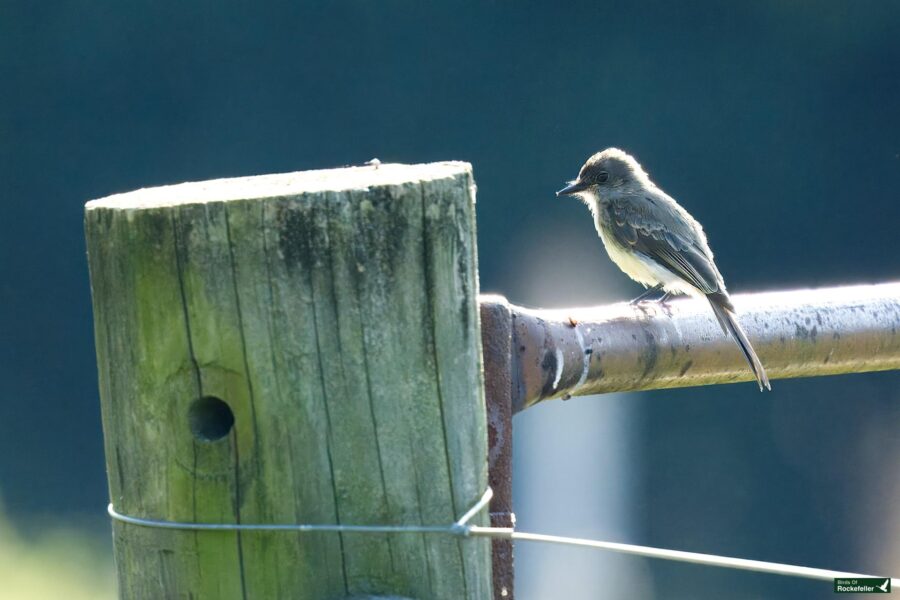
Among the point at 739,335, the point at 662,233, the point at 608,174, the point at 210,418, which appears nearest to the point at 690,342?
the point at 739,335

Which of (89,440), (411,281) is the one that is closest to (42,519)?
(89,440)

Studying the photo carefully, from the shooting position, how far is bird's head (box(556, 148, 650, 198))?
695 centimetres

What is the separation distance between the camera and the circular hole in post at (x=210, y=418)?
2.04 metres

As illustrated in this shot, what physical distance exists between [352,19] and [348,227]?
8.36 meters

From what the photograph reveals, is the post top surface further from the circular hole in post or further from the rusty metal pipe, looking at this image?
the rusty metal pipe

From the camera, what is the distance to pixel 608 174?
22.9 feet

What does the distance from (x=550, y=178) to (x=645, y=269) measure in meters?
3.16

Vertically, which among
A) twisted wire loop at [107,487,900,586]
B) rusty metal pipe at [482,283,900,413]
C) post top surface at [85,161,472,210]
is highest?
post top surface at [85,161,472,210]

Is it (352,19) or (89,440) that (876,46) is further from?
(89,440)

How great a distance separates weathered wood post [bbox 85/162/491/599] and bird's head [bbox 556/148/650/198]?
16.1 feet

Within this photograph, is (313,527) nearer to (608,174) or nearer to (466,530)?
(466,530)

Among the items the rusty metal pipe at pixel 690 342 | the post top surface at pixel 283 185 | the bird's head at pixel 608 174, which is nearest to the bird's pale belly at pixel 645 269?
the bird's head at pixel 608 174

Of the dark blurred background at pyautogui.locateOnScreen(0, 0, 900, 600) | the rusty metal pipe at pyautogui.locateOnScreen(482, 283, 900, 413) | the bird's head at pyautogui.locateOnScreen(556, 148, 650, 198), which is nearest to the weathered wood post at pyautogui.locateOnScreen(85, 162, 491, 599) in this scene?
the rusty metal pipe at pyautogui.locateOnScreen(482, 283, 900, 413)

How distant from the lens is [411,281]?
2.01 metres
